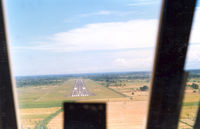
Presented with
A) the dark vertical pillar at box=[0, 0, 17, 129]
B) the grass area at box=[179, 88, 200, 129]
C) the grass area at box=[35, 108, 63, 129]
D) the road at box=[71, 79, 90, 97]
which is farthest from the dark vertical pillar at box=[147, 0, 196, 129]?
the dark vertical pillar at box=[0, 0, 17, 129]

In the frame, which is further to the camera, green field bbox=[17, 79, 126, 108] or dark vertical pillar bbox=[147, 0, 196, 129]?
green field bbox=[17, 79, 126, 108]

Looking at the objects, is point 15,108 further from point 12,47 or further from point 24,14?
point 24,14

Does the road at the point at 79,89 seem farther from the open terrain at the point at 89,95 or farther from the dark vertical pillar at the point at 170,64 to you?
the dark vertical pillar at the point at 170,64

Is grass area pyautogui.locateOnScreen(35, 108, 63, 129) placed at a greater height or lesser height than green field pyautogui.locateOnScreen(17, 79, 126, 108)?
lesser

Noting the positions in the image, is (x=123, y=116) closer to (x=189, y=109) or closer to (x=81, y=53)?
(x=189, y=109)

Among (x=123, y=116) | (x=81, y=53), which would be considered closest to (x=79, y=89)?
(x=81, y=53)

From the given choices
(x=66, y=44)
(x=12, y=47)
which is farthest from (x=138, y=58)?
(x=12, y=47)

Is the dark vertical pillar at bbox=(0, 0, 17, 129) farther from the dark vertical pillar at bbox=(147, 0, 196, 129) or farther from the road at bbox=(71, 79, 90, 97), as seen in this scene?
the dark vertical pillar at bbox=(147, 0, 196, 129)
